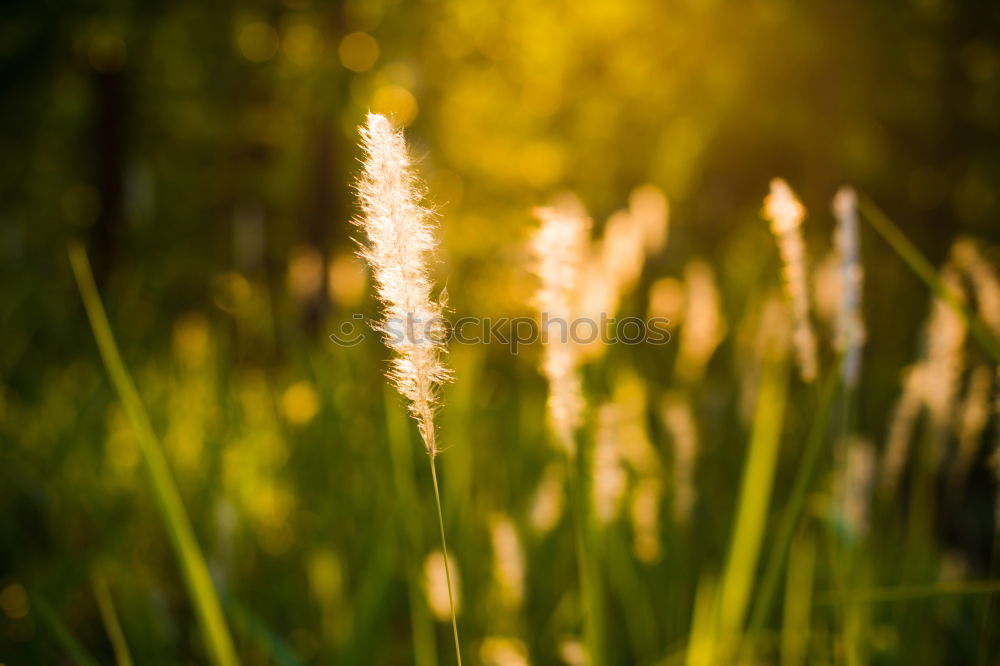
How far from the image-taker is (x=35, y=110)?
6645 mm

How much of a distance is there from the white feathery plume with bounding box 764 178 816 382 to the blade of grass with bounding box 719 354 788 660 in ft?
0.38

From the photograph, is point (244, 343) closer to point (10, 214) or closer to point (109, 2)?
point (109, 2)

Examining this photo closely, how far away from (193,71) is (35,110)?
175 centimetres

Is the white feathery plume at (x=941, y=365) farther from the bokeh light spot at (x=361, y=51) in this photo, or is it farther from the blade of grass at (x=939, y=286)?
the bokeh light spot at (x=361, y=51)

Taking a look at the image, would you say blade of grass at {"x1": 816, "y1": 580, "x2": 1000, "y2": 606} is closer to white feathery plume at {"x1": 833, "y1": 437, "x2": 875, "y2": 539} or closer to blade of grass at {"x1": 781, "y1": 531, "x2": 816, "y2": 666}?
white feathery plume at {"x1": 833, "y1": 437, "x2": 875, "y2": 539}

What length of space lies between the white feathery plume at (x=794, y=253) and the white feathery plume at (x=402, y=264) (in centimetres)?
48

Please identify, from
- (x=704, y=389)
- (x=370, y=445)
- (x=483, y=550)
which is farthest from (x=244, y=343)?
(x=704, y=389)

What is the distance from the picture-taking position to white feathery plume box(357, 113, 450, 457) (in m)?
0.64

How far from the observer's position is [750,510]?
1.11m

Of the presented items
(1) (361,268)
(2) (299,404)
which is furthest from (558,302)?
(2) (299,404)

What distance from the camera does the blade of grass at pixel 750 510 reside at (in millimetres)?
1098

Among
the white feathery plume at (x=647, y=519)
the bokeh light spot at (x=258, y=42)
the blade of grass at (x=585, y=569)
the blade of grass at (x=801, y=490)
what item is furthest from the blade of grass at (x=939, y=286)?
the bokeh light spot at (x=258, y=42)

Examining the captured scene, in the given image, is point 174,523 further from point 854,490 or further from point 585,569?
point 854,490

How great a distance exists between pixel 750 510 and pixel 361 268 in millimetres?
703
